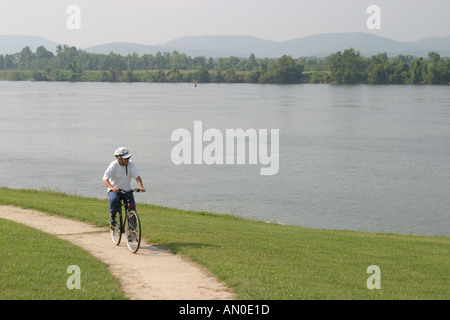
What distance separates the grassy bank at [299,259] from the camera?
10336 mm

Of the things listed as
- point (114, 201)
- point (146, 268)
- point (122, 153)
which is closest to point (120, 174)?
point (122, 153)

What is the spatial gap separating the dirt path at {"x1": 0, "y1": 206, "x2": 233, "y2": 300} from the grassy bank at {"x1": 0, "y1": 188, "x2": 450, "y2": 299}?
0.35 metres

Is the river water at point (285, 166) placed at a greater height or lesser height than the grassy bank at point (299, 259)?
lesser

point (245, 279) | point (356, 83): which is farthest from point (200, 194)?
point (356, 83)

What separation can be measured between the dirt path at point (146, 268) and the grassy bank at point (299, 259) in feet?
1.16

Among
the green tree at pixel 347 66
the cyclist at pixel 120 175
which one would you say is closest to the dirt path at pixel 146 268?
the cyclist at pixel 120 175

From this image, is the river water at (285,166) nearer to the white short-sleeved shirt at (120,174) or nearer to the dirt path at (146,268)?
the dirt path at (146,268)

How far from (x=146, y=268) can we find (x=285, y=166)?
32.6m

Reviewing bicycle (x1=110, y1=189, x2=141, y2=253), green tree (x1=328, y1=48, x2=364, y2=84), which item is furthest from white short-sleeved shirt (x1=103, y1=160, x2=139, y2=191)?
green tree (x1=328, y1=48, x2=364, y2=84)

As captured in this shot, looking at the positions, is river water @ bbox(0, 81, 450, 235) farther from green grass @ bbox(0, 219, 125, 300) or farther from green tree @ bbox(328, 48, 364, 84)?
green tree @ bbox(328, 48, 364, 84)

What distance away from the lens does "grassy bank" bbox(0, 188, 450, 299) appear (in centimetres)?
1034
